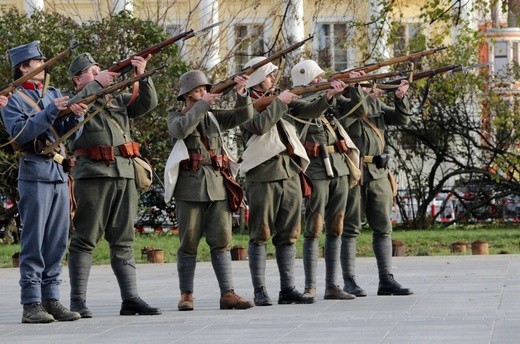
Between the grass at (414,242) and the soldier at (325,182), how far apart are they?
313 inches

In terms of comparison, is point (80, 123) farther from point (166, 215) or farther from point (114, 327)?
point (166, 215)

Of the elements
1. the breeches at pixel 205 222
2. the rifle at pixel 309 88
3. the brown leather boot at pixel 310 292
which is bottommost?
the brown leather boot at pixel 310 292

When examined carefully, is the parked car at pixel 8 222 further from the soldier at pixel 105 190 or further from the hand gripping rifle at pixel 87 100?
the hand gripping rifle at pixel 87 100

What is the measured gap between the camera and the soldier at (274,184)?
13.8 meters

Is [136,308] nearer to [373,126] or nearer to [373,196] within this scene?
[373,196]

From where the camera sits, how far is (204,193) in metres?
13.3

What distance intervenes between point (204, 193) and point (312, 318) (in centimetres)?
162

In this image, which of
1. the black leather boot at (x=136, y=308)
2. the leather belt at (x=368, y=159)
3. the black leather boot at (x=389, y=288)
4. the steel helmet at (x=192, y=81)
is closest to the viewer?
the black leather boot at (x=136, y=308)

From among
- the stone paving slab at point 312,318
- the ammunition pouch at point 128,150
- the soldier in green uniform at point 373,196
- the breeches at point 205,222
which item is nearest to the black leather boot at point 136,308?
the stone paving slab at point 312,318

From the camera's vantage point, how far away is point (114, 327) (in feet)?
39.3

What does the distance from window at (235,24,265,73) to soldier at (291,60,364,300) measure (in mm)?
20860

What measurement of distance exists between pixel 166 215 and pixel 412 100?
5868 mm

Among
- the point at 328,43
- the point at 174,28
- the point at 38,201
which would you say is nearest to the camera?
the point at 38,201

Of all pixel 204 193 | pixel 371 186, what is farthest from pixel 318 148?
pixel 204 193
